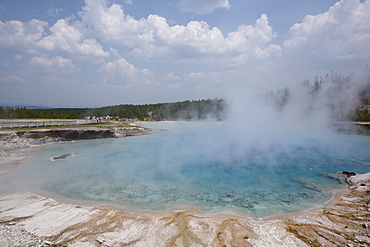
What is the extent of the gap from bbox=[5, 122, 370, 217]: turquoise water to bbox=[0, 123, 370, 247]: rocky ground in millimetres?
961

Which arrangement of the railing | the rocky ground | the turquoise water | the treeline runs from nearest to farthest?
the rocky ground → the turquoise water → the railing → the treeline

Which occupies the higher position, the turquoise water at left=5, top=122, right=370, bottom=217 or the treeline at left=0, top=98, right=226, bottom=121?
the treeline at left=0, top=98, right=226, bottom=121

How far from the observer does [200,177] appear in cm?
1092

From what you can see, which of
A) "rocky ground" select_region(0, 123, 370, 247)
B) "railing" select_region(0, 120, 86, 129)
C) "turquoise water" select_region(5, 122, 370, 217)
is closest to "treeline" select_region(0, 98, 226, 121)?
"railing" select_region(0, 120, 86, 129)

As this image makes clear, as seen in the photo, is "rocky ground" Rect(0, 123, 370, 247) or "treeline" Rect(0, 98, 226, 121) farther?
"treeline" Rect(0, 98, 226, 121)

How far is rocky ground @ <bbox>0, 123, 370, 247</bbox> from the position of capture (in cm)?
496

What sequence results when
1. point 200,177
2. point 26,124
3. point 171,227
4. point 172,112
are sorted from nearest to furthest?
point 171,227 < point 200,177 < point 26,124 < point 172,112

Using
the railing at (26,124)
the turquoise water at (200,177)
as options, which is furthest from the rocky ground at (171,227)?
the railing at (26,124)

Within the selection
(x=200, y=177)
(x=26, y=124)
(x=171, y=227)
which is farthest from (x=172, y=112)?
(x=171, y=227)

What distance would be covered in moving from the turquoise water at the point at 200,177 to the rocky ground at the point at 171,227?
3.15 feet

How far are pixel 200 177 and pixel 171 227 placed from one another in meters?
5.38

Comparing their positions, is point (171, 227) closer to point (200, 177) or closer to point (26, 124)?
point (200, 177)

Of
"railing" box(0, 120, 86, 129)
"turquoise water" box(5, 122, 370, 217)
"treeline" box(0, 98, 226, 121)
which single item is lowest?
"turquoise water" box(5, 122, 370, 217)

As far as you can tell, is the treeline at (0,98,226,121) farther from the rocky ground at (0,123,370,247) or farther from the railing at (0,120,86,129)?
the rocky ground at (0,123,370,247)
